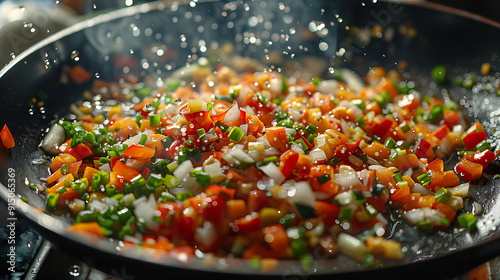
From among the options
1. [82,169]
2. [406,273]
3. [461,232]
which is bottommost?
[82,169]

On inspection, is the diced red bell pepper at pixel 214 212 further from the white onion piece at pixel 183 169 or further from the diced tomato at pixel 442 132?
the diced tomato at pixel 442 132

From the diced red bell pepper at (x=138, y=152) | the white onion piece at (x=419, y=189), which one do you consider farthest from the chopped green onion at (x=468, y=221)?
the diced red bell pepper at (x=138, y=152)

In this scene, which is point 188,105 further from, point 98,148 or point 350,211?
point 350,211

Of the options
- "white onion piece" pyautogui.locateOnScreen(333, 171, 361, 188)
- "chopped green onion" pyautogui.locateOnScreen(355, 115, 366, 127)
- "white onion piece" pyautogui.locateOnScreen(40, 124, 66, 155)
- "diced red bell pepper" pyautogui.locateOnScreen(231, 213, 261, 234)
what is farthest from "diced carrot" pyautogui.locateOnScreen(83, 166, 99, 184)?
"chopped green onion" pyautogui.locateOnScreen(355, 115, 366, 127)

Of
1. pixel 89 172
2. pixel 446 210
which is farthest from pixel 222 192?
pixel 446 210

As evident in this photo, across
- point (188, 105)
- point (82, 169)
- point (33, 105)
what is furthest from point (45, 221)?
point (33, 105)

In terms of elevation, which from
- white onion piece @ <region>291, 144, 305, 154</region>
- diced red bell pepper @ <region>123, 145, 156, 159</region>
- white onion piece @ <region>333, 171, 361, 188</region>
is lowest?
diced red bell pepper @ <region>123, 145, 156, 159</region>

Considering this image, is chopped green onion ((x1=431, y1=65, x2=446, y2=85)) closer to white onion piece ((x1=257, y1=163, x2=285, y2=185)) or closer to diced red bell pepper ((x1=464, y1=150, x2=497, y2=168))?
diced red bell pepper ((x1=464, y1=150, x2=497, y2=168))
